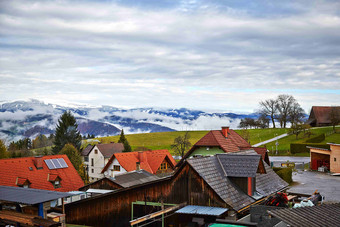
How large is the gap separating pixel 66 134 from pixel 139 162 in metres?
35.8

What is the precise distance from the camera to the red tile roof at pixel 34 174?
4153 centimetres

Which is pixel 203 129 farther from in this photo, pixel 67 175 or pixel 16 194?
pixel 16 194

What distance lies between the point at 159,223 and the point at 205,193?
3882mm

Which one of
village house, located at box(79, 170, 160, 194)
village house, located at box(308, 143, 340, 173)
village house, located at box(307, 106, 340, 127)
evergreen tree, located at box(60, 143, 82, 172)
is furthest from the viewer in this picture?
village house, located at box(307, 106, 340, 127)

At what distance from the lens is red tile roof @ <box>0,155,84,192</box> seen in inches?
1635

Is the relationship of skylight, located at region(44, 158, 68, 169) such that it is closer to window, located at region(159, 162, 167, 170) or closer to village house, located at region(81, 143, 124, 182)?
window, located at region(159, 162, 167, 170)

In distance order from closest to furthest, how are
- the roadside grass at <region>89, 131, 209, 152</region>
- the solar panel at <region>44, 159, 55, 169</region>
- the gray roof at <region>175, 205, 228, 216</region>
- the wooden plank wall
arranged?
the gray roof at <region>175, 205, 228, 216</region>, the wooden plank wall, the solar panel at <region>44, 159, 55, 169</region>, the roadside grass at <region>89, 131, 209, 152</region>

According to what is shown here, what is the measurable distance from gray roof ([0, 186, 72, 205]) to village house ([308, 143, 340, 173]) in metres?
43.4

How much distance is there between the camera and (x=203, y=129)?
14038 cm

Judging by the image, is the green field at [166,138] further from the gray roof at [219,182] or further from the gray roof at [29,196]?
the gray roof at [29,196]

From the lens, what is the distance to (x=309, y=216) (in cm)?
1378

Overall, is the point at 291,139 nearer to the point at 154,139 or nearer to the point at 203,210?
the point at 154,139

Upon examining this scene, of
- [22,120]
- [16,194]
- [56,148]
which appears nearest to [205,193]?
[16,194]

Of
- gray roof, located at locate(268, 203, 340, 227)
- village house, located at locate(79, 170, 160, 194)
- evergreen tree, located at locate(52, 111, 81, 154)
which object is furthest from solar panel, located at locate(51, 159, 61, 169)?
evergreen tree, located at locate(52, 111, 81, 154)
